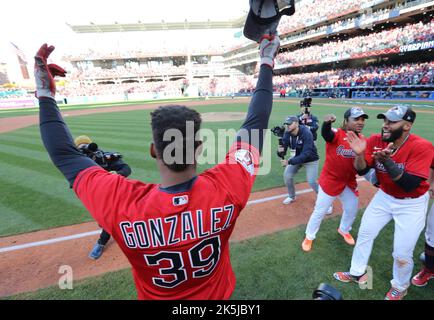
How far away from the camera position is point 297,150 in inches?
207

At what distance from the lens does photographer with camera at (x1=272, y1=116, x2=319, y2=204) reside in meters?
4.96

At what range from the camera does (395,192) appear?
9.62 feet

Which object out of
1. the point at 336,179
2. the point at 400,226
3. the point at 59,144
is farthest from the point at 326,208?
the point at 59,144

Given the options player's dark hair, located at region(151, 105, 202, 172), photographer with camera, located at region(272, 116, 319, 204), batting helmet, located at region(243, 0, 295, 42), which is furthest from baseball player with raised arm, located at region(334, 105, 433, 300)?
player's dark hair, located at region(151, 105, 202, 172)

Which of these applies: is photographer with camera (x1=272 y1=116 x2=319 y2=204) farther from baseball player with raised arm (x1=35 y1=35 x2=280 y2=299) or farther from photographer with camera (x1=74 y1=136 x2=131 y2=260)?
baseball player with raised arm (x1=35 y1=35 x2=280 y2=299)

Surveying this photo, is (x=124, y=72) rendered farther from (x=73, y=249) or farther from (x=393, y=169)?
(x=393, y=169)

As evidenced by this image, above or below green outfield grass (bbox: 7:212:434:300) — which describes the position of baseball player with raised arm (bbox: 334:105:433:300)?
above

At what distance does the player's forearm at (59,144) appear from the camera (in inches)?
58.8

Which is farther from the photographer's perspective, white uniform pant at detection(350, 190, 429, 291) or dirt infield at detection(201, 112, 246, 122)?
dirt infield at detection(201, 112, 246, 122)

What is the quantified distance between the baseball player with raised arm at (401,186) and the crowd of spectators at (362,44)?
33.7m

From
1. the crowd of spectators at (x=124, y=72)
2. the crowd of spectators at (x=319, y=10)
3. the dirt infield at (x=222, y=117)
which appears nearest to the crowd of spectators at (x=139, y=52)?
the crowd of spectators at (x=124, y=72)

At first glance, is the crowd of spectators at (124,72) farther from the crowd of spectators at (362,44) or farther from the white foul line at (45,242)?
the white foul line at (45,242)

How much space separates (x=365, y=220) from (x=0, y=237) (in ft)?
19.6

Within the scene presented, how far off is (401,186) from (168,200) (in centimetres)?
263
